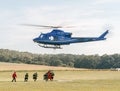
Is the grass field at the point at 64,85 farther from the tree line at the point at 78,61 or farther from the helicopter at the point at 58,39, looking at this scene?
the tree line at the point at 78,61

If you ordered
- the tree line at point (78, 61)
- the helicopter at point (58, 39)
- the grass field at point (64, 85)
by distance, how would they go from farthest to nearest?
the tree line at point (78, 61), the helicopter at point (58, 39), the grass field at point (64, 85)

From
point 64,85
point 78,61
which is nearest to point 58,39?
point 64,85

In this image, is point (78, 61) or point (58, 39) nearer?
point (58, 39)

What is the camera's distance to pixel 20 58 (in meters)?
173

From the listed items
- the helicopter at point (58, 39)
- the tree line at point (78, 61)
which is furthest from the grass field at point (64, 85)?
the tree line at point (78, 61)

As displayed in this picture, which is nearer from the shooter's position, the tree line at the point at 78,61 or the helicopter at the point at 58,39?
the helicopter at the point at 58,39

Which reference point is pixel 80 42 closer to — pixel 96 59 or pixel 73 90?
pixel 73 90

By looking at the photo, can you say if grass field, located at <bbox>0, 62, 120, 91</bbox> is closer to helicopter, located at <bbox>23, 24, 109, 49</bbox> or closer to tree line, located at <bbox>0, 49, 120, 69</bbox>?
helicopter, located at <bbox>23, 24, 109, 49</bbox>

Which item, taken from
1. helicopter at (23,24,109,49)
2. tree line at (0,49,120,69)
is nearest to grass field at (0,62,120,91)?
helicopter at (23,24,109,49)

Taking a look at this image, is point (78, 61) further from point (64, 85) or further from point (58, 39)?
point (64, 85)

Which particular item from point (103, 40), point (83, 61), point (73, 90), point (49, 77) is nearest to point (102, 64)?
point (83, 61)

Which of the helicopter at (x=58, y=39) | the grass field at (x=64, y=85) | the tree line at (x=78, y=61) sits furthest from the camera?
the tree line at (x=78, y=61)

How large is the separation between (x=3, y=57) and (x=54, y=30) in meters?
103

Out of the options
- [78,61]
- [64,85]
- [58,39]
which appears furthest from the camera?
[78,61]
